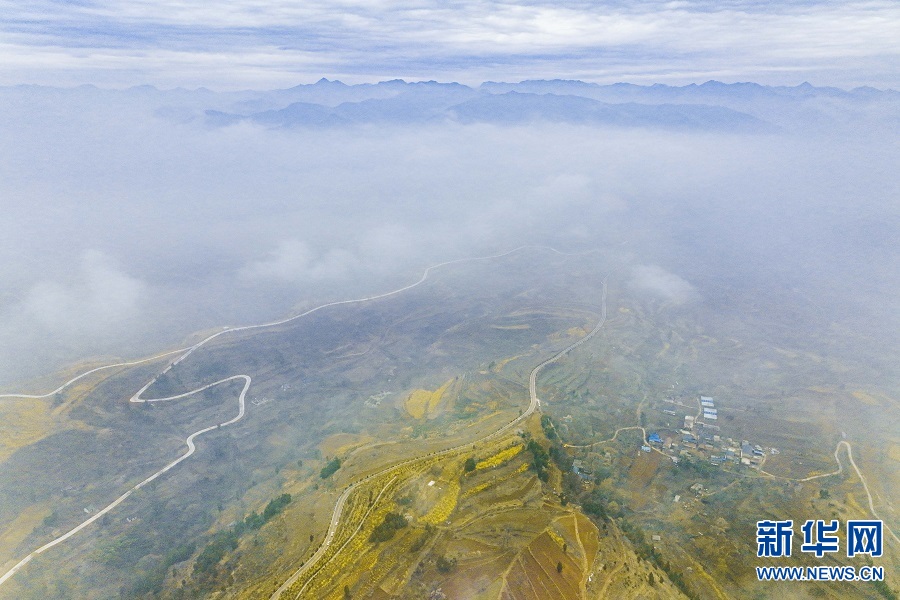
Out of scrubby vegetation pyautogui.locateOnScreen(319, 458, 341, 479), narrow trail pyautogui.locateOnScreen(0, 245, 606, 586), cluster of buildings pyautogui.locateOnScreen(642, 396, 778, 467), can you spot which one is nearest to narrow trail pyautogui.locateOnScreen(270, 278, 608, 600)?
narrow trail pyautogui.locateOnScreen(0, 245, 606, 586)

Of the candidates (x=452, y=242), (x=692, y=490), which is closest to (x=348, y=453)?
(x=692, y=490)

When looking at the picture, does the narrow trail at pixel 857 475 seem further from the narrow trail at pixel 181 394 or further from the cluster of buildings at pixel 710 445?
the narrow trail at pixel 181 394

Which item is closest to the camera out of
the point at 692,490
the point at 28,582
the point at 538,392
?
the point at 28,582

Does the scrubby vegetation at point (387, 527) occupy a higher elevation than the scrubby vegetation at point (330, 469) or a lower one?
higher

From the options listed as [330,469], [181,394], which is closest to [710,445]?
[330,469]

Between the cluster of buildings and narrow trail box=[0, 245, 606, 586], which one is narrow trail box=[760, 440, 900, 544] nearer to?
the cluster of buildings

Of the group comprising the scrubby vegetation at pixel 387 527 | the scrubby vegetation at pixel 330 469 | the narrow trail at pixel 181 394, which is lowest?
the narrow trail at pixel 181 394

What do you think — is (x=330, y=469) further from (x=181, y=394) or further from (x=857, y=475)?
(x=857, y=475)

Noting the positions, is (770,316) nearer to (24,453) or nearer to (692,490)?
(692,490)

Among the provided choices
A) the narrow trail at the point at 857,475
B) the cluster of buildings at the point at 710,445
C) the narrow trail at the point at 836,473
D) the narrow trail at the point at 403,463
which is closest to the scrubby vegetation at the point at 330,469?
the narrow trail at the point at 403,463

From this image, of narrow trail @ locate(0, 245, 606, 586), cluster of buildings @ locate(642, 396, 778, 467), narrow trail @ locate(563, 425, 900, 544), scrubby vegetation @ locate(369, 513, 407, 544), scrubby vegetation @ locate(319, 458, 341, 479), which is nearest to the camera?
scrubby vegetation @ locate(369, 513, 407, 544)

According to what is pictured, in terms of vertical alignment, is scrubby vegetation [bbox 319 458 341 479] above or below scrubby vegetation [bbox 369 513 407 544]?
below
